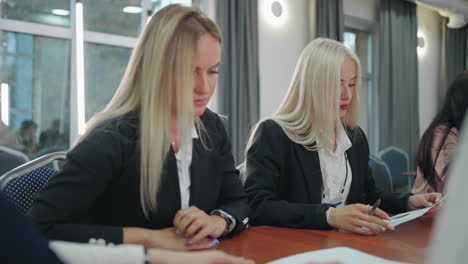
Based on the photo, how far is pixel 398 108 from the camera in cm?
648

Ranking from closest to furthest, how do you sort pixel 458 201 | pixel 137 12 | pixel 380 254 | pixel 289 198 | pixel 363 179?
pixel 458 201 < pixel 380 254 < pixel 289 198 < pixel 363 179 < pixel 137 12

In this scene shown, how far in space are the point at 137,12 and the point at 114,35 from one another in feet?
1.38

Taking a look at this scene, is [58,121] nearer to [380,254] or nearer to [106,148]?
[106,148]

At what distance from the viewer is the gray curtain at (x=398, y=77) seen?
6.33 m

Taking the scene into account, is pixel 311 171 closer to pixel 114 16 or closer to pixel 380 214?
pixel 380 214

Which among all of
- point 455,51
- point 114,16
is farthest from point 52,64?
point 455,51

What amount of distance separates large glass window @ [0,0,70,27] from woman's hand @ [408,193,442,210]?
360 centimetres

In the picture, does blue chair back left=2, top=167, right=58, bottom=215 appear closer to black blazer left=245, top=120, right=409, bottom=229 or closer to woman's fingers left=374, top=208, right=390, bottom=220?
black blazer left=245, top=120, right=409, bottom=229

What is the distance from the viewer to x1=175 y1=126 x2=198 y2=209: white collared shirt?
1224 mm

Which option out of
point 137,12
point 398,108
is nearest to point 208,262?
point 137,12

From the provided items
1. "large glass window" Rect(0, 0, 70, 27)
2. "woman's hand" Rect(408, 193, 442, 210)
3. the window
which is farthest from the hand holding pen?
"large glass window" Rect(0, 0, 70, 27)

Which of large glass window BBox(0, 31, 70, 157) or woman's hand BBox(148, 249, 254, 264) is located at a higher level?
large glass window BBox(0, 31, 70, 157)

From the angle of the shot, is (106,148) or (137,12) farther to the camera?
(137,12)

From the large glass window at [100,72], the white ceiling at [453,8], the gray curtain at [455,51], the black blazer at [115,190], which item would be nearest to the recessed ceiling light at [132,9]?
the large glass window at [100,72]
